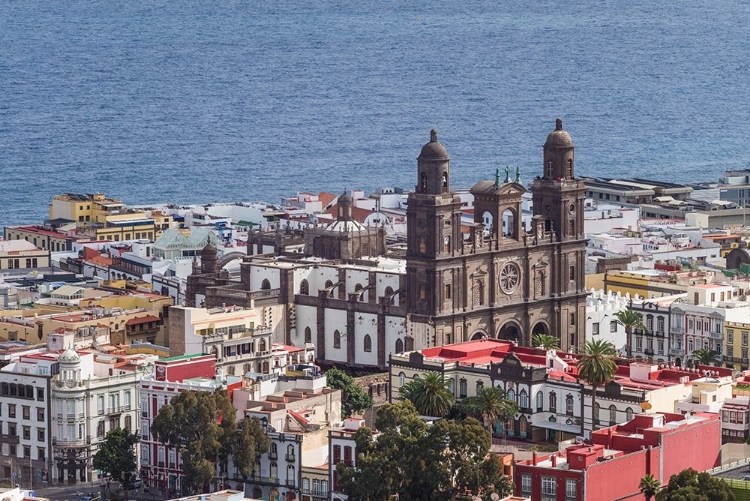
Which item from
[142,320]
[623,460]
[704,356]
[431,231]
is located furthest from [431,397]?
[142,320]

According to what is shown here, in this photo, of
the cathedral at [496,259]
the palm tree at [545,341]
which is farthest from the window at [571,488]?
the cathedral at [496,259]

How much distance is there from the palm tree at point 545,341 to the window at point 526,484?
35048 millimetres

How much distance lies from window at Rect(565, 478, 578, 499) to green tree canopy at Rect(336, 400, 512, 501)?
3040mm

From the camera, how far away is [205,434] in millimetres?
130875

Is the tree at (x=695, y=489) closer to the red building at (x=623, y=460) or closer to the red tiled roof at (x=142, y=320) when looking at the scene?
the red building at (x=623, y=460)

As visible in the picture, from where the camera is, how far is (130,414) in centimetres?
14050

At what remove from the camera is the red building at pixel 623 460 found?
390 feet

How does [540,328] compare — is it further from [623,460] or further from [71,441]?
[623,460]

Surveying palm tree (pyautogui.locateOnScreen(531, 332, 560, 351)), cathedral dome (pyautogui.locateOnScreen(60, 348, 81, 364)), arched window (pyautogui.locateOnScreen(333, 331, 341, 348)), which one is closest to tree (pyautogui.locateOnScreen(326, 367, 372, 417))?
palm tree (pyautogui.locateOnScreen(531, 332, 560, 351))

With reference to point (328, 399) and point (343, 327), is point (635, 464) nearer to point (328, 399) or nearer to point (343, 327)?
point (328, 399)

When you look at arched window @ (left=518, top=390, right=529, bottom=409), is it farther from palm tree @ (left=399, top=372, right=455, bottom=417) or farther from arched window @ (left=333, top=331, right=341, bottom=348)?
arched window @ (left=333, top=331, right=341, bottom=348)

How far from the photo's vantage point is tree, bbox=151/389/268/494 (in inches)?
5133

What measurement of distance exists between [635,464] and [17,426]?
36.5 metres

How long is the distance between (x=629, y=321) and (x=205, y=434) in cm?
3991
